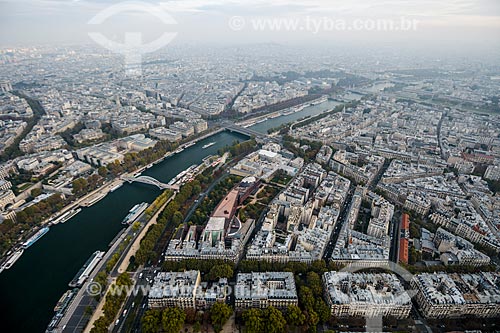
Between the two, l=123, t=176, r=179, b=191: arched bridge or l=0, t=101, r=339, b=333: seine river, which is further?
l=123, t=176, r=179, b=191: arched bridge

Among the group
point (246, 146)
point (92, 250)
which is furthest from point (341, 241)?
point (246, 146)

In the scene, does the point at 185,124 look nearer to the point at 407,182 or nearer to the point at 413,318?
the point at 407,182

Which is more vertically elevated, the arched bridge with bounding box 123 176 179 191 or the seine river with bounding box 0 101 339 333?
the arched bridge with bounding box 123 176 179 191

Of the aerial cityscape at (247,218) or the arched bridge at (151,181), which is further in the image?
the arched bridge at (151,181)

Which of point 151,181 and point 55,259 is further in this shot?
point 151,181

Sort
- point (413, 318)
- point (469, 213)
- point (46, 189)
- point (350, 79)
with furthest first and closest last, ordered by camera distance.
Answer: point (350, 79), point (46, 189), point (469, 213), point (413, 318)

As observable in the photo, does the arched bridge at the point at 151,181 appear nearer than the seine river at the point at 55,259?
No

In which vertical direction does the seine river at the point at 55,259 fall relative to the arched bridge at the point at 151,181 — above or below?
below

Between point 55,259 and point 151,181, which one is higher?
point 151,181
